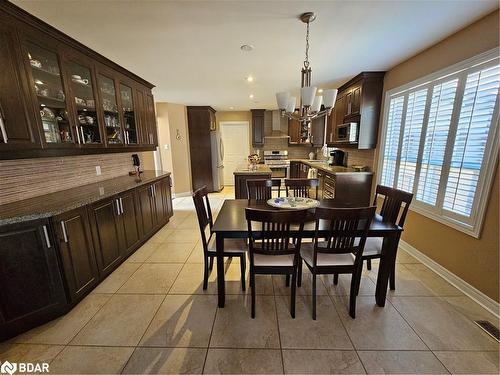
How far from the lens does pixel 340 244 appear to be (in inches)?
65.6

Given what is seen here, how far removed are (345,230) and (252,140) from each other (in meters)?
5.55

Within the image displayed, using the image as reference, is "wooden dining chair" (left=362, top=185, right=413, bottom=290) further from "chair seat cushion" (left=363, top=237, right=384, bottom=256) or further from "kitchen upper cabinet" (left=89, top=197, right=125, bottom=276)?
"kitchen upper cabinet" (left=89, top=197, right=125, bottom=276)

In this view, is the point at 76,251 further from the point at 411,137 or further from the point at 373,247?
the point at 411,137

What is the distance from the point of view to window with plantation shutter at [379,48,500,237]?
185cm

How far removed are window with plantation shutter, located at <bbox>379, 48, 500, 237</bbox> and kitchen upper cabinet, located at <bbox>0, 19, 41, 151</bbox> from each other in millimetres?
3971

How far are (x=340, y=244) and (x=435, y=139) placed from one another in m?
1.86

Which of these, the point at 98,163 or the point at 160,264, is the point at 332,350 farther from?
the point at 98,163

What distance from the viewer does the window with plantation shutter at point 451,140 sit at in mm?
1847

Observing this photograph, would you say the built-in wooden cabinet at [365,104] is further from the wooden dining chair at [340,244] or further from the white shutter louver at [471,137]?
the wooden dining chair at [340,244]

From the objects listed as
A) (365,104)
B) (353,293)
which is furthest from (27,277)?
(365,104)

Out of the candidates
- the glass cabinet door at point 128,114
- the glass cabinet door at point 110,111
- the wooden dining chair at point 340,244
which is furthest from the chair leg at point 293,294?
the glass cabinet door at point 128,114

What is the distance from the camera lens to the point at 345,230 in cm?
159

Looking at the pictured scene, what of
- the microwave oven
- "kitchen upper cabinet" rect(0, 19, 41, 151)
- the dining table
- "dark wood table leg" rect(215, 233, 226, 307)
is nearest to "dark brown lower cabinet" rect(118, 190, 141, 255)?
"kitchen upper cabinet" rect(0, 19, 41, 151)

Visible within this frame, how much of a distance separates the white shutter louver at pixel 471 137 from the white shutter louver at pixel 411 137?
545mm
